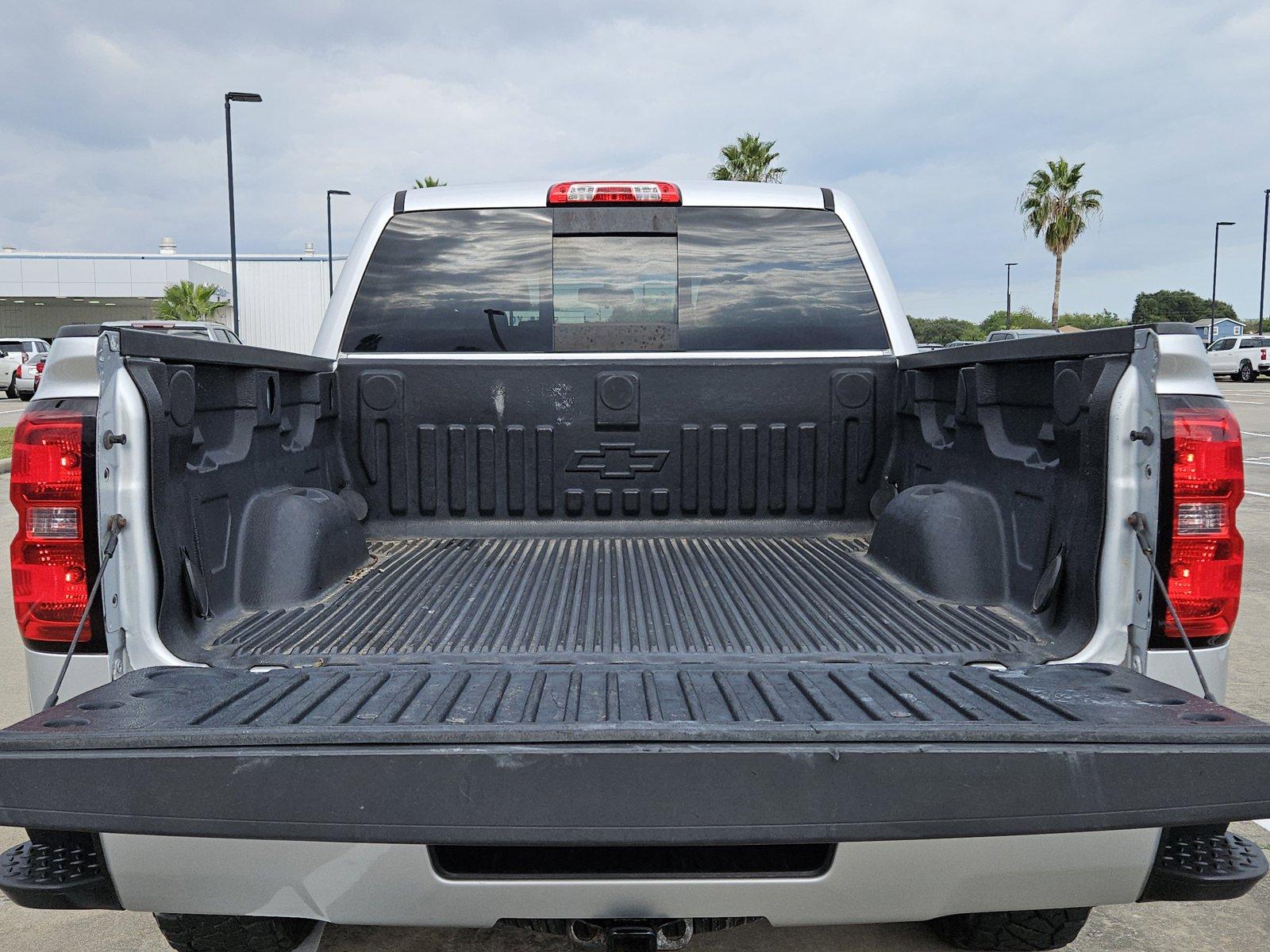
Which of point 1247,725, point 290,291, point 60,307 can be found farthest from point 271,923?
point 60,307

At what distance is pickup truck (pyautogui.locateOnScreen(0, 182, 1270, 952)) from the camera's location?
1646 millimetres

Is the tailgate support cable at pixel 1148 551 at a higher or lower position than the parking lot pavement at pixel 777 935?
higher

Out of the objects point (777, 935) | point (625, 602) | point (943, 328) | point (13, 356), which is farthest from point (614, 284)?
point (943, 328)

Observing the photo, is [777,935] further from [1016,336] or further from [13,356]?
[13,356]

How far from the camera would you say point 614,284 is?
12.2 ft

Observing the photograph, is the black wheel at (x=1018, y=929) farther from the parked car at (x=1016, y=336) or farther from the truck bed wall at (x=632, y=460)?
the parked car at (x=1016, y=336)

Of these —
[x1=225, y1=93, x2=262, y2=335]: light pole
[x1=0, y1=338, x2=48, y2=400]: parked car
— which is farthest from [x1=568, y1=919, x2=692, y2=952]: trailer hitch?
[x1=0, y1=338, x2=48, y2=400]: parked car

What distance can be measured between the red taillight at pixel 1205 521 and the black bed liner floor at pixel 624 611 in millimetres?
332

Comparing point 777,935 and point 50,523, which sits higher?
point 50,523

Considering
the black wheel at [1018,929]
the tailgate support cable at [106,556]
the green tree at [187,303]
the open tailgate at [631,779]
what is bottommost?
the black wheel at [1018,929]

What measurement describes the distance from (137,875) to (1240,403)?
28570 mm

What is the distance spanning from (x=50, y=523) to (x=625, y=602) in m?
1.48

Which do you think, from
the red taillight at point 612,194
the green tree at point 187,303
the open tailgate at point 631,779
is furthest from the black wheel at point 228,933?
the green tree at point 187,303

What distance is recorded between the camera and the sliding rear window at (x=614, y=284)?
12.1 feet
